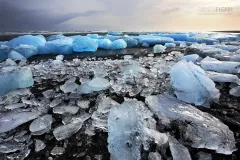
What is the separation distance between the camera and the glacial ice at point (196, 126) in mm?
717

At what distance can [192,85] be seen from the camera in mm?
1133

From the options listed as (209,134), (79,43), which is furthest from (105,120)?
(79,43)

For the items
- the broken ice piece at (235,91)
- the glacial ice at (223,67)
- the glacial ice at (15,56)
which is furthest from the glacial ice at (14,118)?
the glacial ice at (15,56)

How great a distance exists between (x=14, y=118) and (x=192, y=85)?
94 cm

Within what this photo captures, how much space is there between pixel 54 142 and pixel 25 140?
4.7 inches

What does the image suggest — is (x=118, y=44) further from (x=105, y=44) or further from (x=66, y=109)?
(x=66, y=109)

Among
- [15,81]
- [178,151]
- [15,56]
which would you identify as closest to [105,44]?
[15,56]

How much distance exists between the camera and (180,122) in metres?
0.84

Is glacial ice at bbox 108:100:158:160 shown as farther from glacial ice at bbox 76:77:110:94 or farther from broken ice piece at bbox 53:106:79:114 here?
glacial ice at bbox 76:77:110:94

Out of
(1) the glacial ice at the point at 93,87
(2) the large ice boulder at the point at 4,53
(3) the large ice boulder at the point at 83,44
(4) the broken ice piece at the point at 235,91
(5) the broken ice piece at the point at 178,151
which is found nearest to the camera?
(5) the broken ice piece at the point at 178,151

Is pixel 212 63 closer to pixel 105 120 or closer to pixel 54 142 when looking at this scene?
pixel 105 120

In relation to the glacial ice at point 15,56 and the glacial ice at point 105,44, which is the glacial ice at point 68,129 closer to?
the glacial ice at point 15,56

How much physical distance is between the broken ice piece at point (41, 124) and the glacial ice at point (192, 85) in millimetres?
687

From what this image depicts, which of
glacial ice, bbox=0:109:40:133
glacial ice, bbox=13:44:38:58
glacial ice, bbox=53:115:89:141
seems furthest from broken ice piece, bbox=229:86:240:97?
glacial ice, bbox=13:44:38:58
